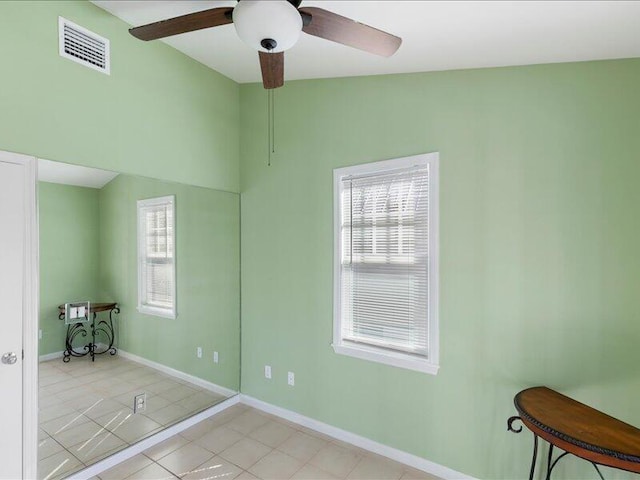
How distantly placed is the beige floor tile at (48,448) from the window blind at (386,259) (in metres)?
2.01

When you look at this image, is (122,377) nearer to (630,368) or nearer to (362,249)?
(362,249)

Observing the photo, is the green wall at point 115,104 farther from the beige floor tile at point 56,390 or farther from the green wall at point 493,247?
the beige floor tile at point 56,390

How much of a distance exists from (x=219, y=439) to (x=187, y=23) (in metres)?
2.87

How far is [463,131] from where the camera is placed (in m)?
2.25

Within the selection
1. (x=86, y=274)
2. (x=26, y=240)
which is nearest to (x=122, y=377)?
(x=86, y=274)

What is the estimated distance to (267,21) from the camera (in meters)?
1.28

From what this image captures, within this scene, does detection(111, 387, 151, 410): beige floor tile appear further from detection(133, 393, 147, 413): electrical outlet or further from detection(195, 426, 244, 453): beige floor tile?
detection(195, 426, 244, 453): beige floor tile

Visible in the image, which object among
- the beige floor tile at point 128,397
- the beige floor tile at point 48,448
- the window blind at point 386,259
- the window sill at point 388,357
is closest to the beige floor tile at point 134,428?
the beige floor tile at point 128,397

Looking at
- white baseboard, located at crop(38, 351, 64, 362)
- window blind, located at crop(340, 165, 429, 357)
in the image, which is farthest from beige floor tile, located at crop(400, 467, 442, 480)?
white baseboard, located at crop(38, 351, 64, 362)

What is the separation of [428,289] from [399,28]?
5.31 ft

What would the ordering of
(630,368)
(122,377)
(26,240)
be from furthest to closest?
(122,377), (26,240), (630,368)

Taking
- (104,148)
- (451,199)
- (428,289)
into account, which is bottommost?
(428,289)

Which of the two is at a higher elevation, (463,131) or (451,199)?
(463,131)

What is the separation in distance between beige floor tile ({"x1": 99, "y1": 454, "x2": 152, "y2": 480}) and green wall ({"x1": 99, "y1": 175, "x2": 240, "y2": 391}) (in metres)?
0.67
